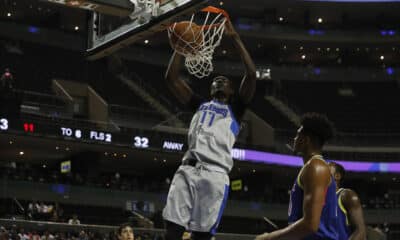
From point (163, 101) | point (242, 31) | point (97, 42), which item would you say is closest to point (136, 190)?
point (163, 101)

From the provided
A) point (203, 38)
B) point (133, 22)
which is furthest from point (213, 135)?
point (133, 22)

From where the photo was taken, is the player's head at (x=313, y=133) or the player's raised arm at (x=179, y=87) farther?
the player's raised arm at (x=179, y=87)

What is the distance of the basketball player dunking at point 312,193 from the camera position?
153 inches

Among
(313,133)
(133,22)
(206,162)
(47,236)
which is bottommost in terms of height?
(47,236)

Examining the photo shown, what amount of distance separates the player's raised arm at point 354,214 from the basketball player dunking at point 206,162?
1372 mm

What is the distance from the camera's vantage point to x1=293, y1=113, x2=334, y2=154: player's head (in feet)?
13.8

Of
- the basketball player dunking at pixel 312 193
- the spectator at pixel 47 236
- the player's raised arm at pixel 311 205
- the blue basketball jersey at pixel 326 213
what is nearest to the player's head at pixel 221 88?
the basketball player dunking at pixel 312 193

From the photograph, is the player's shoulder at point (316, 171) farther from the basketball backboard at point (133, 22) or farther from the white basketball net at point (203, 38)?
the basketball backboard at point (133, 22)

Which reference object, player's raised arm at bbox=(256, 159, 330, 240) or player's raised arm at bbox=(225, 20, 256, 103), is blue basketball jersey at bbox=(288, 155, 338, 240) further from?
player's raised arm at bbox=(225, 20, 256, 103)

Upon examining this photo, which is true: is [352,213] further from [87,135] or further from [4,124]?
[87,135]

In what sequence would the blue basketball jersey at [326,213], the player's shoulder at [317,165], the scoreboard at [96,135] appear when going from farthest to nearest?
1. the scoreboard at [96,135]
2. the blue basketball jersey at [326,213]
3. the player's shoulder at [317,165]

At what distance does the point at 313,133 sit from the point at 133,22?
3.87 meters

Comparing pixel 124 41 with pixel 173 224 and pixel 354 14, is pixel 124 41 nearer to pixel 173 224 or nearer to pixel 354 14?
pixel 173 224

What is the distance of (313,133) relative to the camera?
423cm
